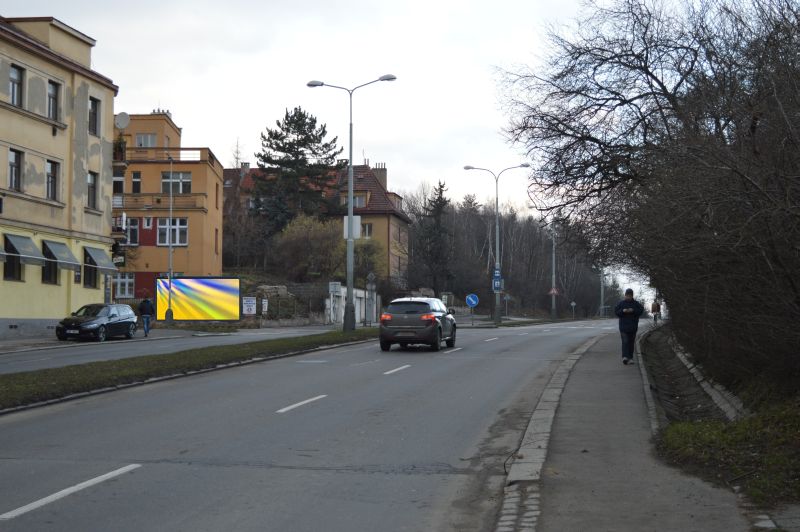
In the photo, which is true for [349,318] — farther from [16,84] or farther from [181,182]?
[181,182]

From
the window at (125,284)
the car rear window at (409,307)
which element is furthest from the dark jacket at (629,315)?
the window at (125,284)

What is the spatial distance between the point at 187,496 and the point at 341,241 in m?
60.5

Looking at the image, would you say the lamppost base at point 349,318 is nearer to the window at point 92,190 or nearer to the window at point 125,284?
the window at point 92,190

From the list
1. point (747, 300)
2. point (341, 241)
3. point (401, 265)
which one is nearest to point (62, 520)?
point (747, 300)

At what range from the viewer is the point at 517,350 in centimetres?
2605

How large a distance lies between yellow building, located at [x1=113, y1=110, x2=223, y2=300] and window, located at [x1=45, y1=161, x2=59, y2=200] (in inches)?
893

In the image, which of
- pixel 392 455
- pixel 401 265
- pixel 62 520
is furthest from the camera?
pixel 401 265

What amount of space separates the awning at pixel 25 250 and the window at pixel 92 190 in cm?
530

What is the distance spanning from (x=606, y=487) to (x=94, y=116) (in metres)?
37.4

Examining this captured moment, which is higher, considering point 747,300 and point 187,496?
point 747,300

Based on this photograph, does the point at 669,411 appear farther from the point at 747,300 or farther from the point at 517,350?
the point at 517,350

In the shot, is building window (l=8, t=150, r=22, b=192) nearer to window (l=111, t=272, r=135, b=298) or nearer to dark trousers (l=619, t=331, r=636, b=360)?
dark trousers (l=619, t=331, r=636, b=360)

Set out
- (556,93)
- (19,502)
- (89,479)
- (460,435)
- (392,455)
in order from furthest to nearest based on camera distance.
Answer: (556,93) < (460,435) < (392,455) < (89,479) < (19,502)

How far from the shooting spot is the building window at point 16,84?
1339 inches
